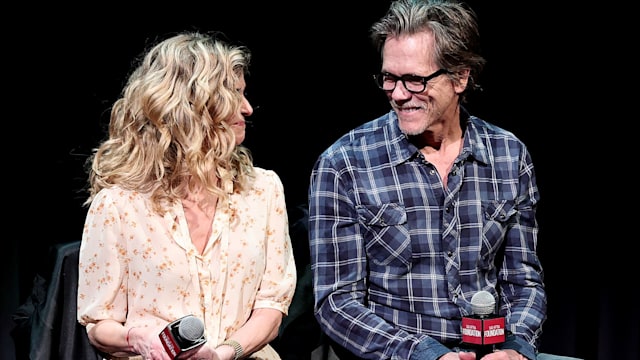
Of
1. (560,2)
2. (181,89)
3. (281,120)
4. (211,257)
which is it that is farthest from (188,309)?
(560,2)

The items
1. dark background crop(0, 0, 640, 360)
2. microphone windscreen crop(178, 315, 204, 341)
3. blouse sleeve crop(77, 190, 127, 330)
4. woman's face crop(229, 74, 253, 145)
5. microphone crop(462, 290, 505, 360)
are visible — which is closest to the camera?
microphone windscreen crop(178, 315, 204, 341)

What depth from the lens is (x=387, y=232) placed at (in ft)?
8.27

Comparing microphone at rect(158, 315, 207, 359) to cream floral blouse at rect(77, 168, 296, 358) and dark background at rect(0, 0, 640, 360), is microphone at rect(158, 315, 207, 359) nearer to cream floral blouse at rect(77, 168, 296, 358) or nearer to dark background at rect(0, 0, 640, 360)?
cream floral blouse at rect(77, 168, 296, 358)

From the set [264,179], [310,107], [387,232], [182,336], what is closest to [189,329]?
[182,336]

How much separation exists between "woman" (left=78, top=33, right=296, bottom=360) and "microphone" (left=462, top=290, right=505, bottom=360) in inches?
22.0

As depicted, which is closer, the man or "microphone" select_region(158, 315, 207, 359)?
"microphone" select_region(158, 315, 207, 359)

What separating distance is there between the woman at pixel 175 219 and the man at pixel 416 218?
0.77 ft

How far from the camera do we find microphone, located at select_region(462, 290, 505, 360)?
6.79 ft

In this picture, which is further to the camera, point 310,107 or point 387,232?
point 310,107

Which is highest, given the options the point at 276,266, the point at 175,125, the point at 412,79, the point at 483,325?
the point at 412,79

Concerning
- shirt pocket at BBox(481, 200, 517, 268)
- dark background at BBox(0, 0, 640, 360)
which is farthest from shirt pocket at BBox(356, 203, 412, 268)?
dark background at BBox(0, 0, 640, 360)

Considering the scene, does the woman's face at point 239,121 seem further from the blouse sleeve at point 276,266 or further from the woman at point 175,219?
the blouse sleeve at point 276,266

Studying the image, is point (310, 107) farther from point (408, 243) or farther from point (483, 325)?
point (483, 325)

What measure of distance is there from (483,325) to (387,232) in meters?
0.52
